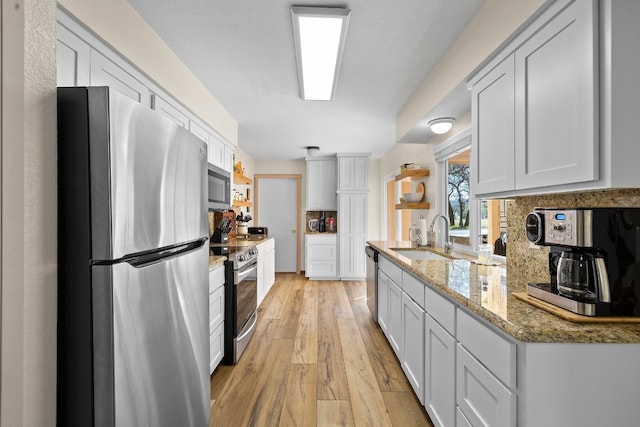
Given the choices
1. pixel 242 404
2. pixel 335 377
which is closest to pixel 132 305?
pixel 242 404

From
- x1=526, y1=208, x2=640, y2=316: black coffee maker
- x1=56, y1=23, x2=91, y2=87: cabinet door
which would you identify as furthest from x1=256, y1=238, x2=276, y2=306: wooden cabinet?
x1=526, y1=208, x2=640, y2=316: black coffee maker

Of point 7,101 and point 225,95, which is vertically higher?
point 225,95

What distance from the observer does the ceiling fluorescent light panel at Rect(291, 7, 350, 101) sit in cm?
182

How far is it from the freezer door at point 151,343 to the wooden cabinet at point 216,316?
812 mm

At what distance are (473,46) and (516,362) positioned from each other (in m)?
1.70

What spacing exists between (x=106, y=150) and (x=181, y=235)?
0.49m

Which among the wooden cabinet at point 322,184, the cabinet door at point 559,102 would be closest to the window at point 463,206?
the cabinet door at point 559,102

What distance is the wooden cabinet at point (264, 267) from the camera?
4254 mm

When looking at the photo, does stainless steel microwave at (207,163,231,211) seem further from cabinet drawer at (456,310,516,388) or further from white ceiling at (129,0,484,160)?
cabinet drawer at (456,310,516,388)

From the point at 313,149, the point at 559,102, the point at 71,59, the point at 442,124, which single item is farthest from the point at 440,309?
the point at 313,149

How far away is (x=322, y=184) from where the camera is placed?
20.6 ft

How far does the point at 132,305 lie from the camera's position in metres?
0.98

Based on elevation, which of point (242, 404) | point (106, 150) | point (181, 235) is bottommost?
point (242, 404)

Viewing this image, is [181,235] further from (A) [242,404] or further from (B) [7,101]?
(A) [242,404]
